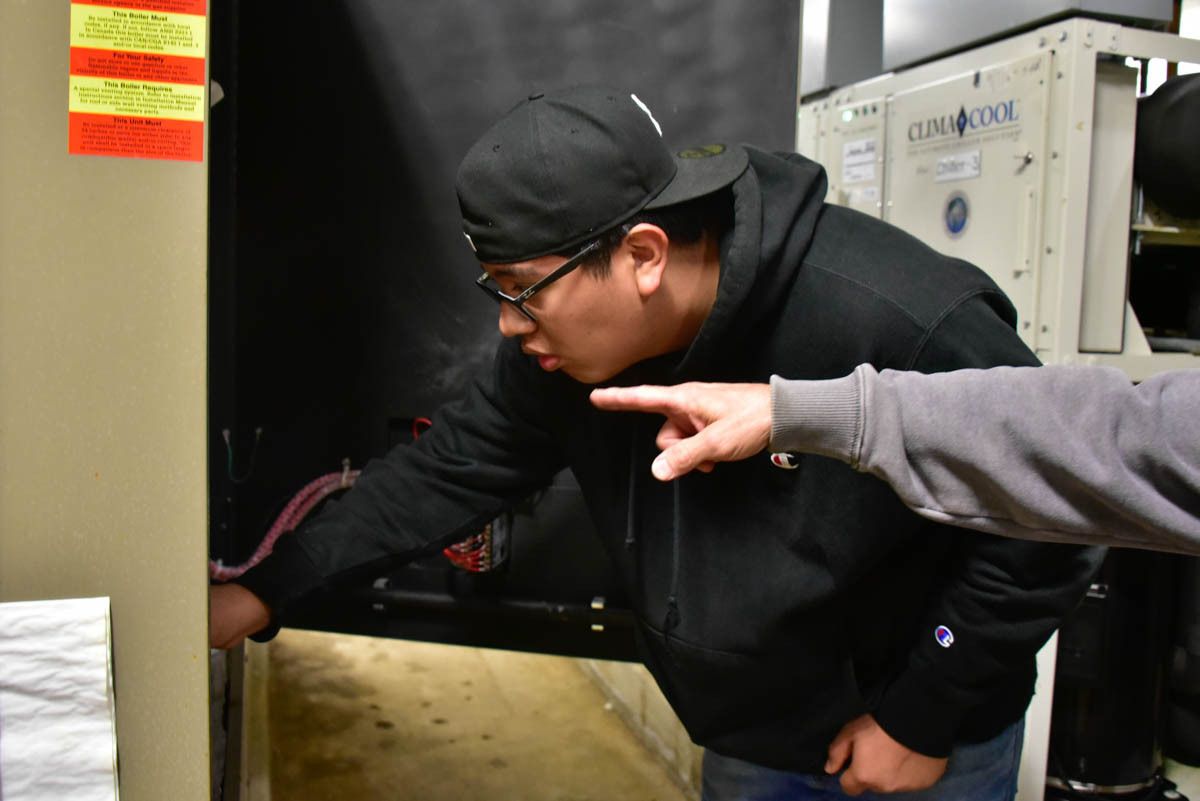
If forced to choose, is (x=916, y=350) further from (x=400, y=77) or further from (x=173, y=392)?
(x=400, y=77)

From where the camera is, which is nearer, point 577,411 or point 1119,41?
point 577,411

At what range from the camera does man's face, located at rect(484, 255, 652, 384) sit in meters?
0.91

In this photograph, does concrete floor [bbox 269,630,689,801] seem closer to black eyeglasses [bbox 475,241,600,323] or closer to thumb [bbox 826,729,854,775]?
thumb [bbox 826,729,854,775]

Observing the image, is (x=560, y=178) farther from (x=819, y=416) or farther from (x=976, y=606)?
(x=976, y=606)

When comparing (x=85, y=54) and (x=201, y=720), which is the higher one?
(x=85, y=54)

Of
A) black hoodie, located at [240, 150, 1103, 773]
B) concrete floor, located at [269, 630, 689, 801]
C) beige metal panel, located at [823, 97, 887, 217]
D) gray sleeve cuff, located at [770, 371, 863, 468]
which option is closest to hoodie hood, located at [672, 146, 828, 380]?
black hoodie, located at [240, 150, 1103, 773]

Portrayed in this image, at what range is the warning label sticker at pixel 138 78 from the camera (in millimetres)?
685

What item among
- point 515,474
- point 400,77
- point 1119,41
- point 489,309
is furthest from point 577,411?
point 1119,41

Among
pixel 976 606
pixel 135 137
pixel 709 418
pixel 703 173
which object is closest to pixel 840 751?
pixel 976 606

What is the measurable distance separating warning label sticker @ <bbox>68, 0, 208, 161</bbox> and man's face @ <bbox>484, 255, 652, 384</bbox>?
0.98 feet

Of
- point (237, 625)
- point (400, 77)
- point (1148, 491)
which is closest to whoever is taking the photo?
point (1148, 491)

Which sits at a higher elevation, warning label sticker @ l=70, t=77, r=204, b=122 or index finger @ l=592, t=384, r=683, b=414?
warning label sticker @ l=70, t=77, r=204, b=122

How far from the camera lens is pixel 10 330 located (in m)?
0.68

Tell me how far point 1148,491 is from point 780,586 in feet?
1.34
